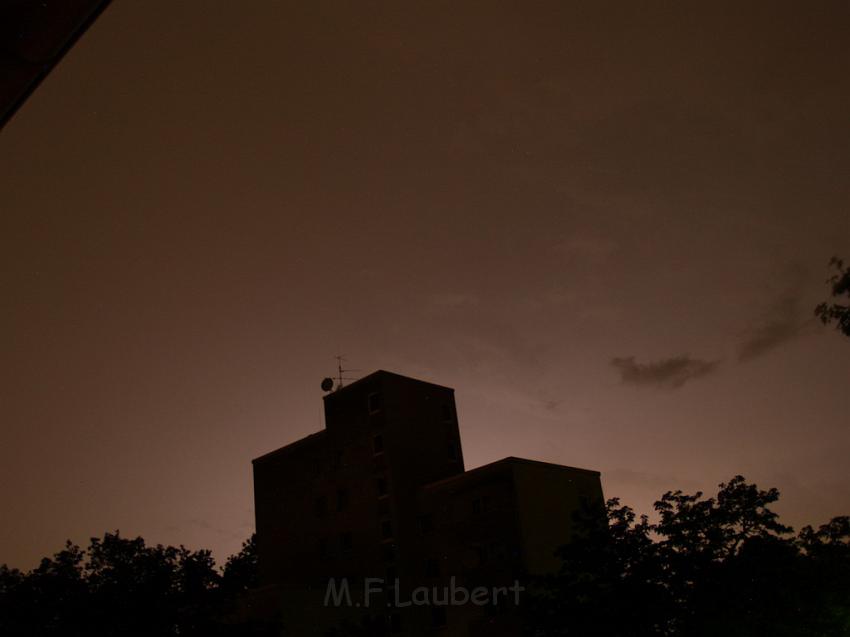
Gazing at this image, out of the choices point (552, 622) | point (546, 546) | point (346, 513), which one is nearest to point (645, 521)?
point (552, 622)

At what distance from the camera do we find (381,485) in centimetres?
4891

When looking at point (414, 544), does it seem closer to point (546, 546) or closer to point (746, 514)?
point (546, 546)

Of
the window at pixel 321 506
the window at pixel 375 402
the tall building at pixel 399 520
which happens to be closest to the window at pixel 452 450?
the tall building at pixel 399 520

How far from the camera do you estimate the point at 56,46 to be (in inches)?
86.5

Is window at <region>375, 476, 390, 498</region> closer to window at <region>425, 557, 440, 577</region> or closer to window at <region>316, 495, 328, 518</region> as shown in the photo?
window at <region>425, 557, 440, 577</region>

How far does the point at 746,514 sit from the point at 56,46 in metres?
23.8

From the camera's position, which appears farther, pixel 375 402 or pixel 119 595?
pixel 375 402

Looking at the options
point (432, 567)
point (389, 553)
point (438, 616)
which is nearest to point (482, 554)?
point (432, 567)

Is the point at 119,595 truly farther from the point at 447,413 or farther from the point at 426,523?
the point at 447,413

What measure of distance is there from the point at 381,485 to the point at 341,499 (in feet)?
12.9

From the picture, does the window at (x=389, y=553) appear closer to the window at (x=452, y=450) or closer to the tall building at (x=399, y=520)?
the tall building at (x=399, y=520)

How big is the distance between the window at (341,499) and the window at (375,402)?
5.22m

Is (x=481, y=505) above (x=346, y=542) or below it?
above

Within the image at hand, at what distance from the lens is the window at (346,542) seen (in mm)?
49719
